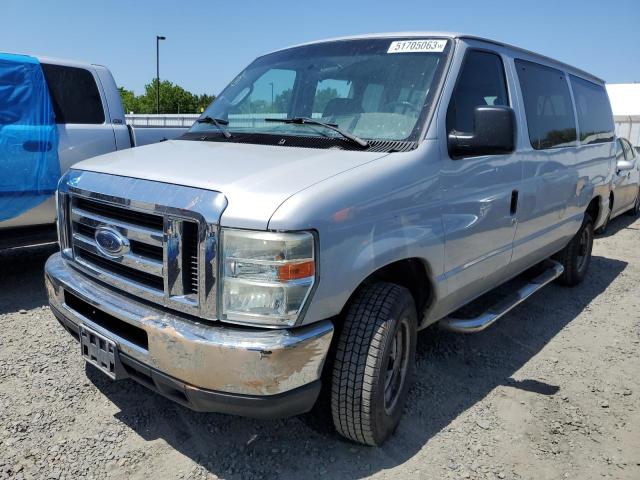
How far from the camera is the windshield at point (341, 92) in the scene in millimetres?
2914

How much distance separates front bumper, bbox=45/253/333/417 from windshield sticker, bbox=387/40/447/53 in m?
1.78

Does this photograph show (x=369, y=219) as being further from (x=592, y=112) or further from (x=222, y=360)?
(x=592, y=112)

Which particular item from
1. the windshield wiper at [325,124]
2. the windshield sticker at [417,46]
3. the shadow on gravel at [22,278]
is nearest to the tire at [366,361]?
the windshield wiper at [325,124]

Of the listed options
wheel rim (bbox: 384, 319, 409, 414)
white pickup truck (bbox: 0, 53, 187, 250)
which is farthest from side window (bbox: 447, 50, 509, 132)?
white pickup truck (bbox: 0, 53, 187, 250)

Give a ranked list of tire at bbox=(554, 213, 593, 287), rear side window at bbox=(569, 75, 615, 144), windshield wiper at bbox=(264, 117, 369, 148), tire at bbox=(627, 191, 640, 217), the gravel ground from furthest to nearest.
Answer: tire at bbox=(627, 191, 640, 217), tire at bbox=(554, 213, 593, 287), rear side window at bbox=(569, 75, 615, 144), windshield wiper at bbox=(264, 117, 369, 148), the gravel ground

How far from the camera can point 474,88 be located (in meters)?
3.25

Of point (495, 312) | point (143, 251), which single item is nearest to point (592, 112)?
point (495, 312)

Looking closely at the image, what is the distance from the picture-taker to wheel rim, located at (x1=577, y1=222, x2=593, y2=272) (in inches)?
225

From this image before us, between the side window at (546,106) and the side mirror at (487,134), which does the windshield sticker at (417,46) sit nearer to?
the side mirror at (487,134)

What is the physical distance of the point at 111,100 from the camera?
5.46 metres

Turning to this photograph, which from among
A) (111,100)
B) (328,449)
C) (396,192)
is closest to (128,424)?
(328,449)

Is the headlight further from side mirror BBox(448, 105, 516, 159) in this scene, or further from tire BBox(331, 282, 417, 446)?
side mirror BBox(448, 105, 516, 159)

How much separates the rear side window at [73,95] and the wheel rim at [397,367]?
398 centimetres

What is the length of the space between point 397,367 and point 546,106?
2.60 metres
